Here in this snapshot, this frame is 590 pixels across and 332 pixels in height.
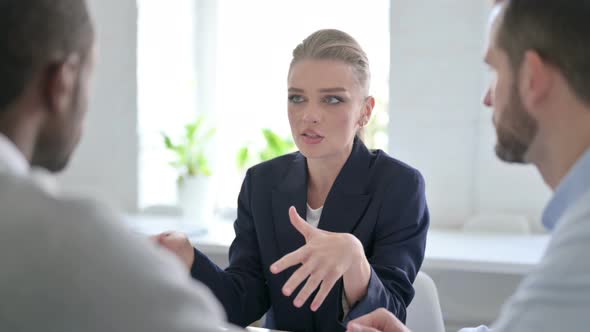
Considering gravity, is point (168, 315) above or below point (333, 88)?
below

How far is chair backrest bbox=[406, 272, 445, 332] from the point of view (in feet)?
5.25

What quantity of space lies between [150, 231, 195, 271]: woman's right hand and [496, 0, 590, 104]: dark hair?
2.71 feet

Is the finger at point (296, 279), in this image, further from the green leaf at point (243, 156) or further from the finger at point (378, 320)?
the green leaf at point (243, 156)

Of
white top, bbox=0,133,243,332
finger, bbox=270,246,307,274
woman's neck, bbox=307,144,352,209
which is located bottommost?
finger, bbox=270,246,307,274

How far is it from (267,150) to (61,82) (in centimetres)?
219

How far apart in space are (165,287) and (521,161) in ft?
2.04

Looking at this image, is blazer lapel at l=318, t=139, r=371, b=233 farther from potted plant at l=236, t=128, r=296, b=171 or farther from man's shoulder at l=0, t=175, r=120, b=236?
potted plant at l=236, t=128, r=296, b=171

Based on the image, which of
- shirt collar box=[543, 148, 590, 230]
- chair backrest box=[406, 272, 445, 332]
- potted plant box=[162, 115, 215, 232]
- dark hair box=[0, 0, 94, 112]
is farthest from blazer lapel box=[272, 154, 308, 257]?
potted plant box=[162, 115, 215, 232]

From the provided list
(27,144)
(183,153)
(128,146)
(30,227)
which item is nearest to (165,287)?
(30,227)

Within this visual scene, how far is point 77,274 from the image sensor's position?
2.07ft

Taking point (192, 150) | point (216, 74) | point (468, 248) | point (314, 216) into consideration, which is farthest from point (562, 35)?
point (216, 74)

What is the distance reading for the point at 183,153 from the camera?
3018mm

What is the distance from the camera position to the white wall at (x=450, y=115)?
2.65 m

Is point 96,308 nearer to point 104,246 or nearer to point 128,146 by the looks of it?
point 104,246
